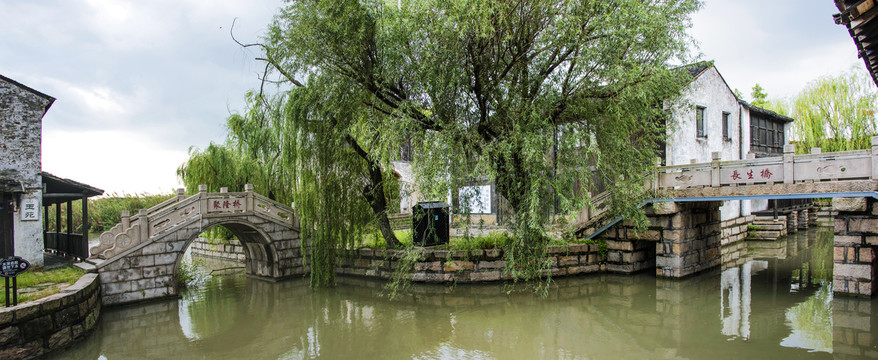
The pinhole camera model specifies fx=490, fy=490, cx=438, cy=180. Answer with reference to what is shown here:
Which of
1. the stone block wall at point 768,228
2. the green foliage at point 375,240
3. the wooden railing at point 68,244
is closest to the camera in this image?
the wooden railing at point 68,244

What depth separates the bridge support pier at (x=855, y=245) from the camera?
9.52 meters

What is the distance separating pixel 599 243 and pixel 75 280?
39.3ft

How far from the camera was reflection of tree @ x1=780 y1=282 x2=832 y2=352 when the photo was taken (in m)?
7.40

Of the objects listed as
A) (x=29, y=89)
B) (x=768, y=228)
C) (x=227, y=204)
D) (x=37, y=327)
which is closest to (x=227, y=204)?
(x=227, y=204)

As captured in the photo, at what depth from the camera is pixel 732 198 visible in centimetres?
1115

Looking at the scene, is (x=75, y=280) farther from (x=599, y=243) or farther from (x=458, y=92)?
(x=599, y=243)

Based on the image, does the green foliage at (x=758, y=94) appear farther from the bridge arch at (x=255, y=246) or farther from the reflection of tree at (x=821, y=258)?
the bridge arch at (x=255, y=246)

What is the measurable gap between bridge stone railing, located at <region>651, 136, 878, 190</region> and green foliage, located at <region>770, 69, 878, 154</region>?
51.3 feet

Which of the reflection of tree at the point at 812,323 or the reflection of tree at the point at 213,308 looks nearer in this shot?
the reflection of tree at the point at 812,323

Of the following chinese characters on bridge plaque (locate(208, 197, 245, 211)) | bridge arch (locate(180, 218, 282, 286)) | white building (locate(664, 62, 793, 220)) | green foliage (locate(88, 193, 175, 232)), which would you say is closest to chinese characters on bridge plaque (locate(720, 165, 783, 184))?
white building (locate(664, 62, 793, 220))

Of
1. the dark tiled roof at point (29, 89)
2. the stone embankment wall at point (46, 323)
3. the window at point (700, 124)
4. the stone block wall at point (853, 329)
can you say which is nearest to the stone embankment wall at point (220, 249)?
the dark tiled roof at point (29, 89)

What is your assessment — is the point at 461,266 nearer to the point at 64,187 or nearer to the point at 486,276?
the point at 486,276

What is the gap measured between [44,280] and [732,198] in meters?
14.3

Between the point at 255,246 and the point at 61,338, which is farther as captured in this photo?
the point at 255,246
